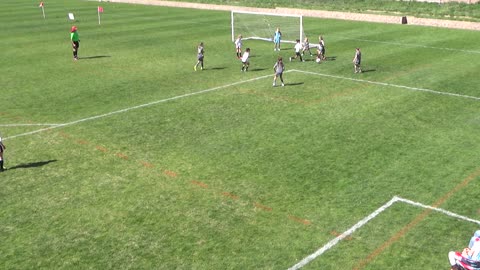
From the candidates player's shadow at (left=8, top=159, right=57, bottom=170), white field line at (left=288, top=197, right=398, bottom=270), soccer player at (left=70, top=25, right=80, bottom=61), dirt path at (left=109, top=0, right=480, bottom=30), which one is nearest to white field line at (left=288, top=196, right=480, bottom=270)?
white field line at (left=288, top=197, right=398, bottom=270)

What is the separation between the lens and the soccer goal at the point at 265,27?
41.1m

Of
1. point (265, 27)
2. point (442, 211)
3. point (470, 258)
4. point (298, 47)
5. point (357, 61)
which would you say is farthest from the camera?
point (265, 27)

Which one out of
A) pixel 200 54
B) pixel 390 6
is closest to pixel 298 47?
pixel 200 54

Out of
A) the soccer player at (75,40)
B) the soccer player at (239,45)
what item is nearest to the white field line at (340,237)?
the soccer player at (239,45)

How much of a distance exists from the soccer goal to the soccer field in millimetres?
8866

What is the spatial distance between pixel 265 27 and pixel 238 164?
3028 centimetres

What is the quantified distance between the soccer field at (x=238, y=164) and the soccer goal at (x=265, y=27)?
8.87m

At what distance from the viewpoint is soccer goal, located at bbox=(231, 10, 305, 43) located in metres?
41.1

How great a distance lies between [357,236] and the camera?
1208 centimetres

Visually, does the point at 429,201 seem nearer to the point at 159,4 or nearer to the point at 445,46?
the point at 445,46

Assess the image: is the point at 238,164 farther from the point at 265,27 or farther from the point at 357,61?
the point at 265,27

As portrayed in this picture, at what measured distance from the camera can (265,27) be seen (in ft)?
146

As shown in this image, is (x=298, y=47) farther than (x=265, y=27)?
No

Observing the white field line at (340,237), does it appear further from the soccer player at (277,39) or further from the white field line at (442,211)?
the soccer player at (277,39)
